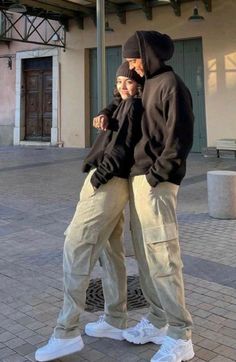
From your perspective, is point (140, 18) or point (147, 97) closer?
point (147, 97)

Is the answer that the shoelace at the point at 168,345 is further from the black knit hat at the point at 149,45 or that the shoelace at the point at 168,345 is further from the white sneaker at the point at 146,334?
the black knit hat at the point at 149,45

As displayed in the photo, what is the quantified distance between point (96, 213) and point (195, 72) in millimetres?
12798

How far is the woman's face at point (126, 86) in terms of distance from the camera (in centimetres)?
279

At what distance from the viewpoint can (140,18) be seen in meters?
15.4

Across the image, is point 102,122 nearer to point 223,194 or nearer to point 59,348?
point 59,348

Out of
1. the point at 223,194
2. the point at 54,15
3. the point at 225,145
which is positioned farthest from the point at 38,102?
the point at 223,194

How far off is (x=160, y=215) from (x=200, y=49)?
12.8 metres

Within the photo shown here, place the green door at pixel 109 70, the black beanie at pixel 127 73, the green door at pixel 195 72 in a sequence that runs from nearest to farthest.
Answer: the black beanie at pixel 127 73
the green door at pixel 195 72
the green door at pixel 109 70

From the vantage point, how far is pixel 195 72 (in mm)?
14758

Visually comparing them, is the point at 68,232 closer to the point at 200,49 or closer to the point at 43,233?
the point at 43,233

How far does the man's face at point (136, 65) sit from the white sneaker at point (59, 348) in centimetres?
158

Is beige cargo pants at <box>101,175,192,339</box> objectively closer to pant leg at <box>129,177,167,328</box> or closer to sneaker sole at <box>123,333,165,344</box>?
pant leg at <box>129,177,167,328</box>

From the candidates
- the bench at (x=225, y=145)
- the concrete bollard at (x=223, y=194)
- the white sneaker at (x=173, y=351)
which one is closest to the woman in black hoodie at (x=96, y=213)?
the white sneaker at (x=173, y=351)

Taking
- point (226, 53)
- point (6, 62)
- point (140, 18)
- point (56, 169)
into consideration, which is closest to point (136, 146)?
point (56, 169)
